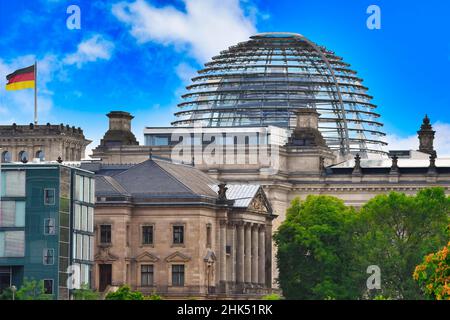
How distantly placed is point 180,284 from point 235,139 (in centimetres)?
4413

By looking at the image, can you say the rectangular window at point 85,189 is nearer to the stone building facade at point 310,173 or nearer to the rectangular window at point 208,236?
the rectangular window at point 208,236

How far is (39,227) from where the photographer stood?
10419 cm

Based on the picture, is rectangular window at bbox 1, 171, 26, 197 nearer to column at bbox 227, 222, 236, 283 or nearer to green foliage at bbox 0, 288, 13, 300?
green foliage at bbox 0, 288, 13, 300

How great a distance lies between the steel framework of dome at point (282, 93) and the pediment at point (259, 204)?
44550mm

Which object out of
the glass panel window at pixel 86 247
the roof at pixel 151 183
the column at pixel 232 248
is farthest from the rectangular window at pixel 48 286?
the column at pixel 232 248

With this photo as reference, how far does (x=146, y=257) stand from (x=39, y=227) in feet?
87.3

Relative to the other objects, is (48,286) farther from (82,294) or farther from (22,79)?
(22,79)

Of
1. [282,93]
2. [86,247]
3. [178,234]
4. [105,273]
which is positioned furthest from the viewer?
[282,93]

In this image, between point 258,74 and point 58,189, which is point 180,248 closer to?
point 58,189

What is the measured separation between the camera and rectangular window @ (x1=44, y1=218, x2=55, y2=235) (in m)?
104

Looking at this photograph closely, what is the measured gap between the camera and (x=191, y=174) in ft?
459

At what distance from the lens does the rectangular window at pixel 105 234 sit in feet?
422

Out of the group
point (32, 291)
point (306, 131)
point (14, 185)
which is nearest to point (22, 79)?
point (306, 131)
